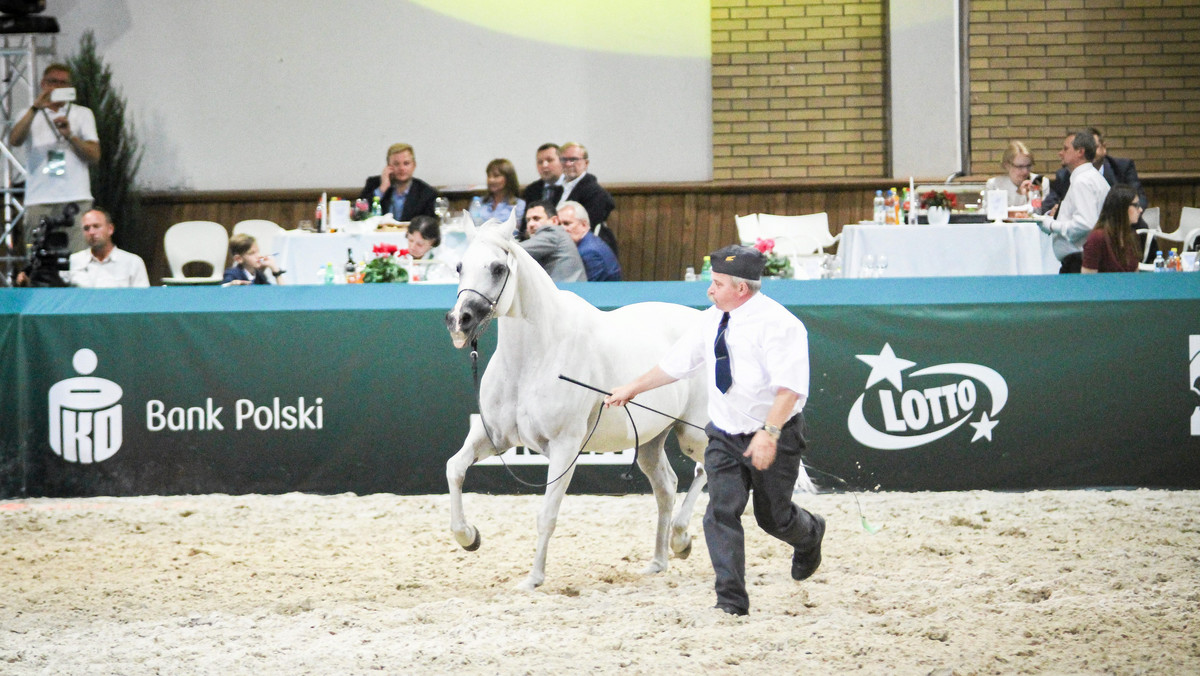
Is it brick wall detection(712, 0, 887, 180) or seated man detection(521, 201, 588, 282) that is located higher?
brick wall detection(712, 0, 887, 180)

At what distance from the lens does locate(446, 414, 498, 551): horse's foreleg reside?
563 centimetres

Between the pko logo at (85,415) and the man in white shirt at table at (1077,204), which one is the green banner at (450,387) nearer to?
the pko logo at (85,415)

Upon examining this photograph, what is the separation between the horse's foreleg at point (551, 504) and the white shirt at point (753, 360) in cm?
87

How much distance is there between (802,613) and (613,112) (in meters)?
11.0

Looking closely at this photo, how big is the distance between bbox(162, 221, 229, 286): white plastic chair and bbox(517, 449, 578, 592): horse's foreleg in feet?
31.7

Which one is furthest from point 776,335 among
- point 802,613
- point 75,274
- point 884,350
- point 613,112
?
point 613,112

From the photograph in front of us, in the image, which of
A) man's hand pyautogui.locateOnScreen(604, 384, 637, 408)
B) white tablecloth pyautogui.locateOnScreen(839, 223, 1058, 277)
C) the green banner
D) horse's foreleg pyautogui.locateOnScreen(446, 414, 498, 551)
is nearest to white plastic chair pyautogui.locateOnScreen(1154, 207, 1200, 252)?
white tablecloth pyautogui.locateOnScreen(839, 223, 1058, 277)

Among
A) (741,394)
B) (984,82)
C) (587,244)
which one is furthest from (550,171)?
(741,394)

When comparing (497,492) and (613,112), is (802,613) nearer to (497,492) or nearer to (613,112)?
(497,492)

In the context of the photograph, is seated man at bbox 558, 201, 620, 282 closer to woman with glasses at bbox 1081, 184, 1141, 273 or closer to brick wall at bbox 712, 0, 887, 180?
woman with glasses at bbox 1081, 184, 1141, 273

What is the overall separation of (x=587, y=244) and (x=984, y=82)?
797 cm

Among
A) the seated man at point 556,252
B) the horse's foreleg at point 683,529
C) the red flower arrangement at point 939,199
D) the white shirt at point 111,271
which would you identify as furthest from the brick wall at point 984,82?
the horse's foreleg at point 683,529

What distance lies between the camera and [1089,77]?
15109mm

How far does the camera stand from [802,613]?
199 inches
